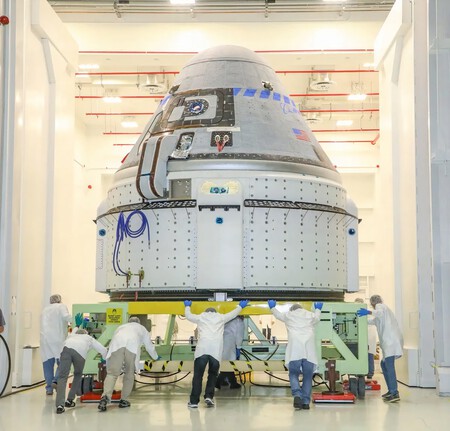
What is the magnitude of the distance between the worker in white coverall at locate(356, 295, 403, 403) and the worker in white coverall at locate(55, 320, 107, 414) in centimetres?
351

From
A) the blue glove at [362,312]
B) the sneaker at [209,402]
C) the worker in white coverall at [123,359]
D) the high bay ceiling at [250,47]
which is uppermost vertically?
the high bay ceiling at [250,47]

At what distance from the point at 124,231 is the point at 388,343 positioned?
4025 mm

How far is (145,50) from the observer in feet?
48.5

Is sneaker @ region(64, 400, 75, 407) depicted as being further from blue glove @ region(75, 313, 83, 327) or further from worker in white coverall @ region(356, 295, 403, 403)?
worker in white coverall @ region(356, 295, 403, 403)

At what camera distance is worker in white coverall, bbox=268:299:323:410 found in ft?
27.5

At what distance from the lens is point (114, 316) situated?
9352 millimetres

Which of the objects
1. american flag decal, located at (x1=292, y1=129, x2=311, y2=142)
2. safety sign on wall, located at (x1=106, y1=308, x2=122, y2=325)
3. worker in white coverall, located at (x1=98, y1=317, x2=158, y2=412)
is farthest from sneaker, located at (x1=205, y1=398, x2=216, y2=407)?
american flag decal, located at (x1=292, y1=129, x2=311, y2=142)

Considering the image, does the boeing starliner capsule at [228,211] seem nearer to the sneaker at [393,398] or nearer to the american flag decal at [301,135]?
the american flag decal at [301,135]

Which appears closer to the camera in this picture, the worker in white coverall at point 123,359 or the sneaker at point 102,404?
the sneaker at point 102,404

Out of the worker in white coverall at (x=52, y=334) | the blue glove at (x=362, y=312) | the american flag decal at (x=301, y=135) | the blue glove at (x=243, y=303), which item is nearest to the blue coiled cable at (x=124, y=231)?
the worker in white coverall at (x=52, y=334)

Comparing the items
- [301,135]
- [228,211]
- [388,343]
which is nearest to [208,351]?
[228,211]

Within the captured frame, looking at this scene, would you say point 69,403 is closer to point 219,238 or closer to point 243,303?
point 243,303

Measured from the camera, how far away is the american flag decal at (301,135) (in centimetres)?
1066

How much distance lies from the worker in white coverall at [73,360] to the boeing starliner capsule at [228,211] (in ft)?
4.62
